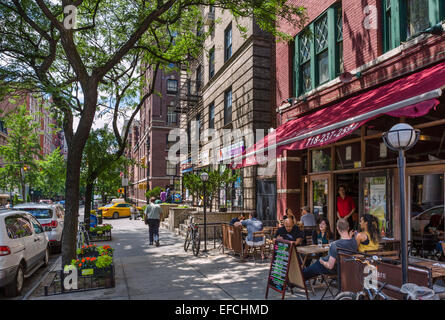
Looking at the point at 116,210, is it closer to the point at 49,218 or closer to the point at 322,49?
the point at 49,218

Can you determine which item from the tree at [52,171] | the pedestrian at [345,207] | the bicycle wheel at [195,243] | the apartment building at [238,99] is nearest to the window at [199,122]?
the apartment building at [238,99]

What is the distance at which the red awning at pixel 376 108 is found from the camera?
5.66 metres

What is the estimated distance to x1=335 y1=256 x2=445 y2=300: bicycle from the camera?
3502mm

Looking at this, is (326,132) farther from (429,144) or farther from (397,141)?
(397,141)

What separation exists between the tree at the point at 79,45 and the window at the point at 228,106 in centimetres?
437

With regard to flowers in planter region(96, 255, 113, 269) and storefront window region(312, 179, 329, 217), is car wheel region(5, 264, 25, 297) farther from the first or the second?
storefront window region(312, 179, 329, 217)

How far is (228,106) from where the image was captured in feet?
62.0

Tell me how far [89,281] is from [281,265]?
416 cm

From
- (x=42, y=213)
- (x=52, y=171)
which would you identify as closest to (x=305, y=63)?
(x=42, y=213)

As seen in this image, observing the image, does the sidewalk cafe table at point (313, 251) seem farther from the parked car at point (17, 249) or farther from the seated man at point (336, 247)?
the parked car at point (17, 249)

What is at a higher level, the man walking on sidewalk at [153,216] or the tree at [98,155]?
the tree at [98,155]

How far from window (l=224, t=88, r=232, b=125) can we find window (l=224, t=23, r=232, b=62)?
80.4 inches

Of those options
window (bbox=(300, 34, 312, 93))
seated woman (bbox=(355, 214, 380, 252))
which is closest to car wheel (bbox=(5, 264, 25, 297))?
seated woman (bbox=(355, 214, 380, 252))
